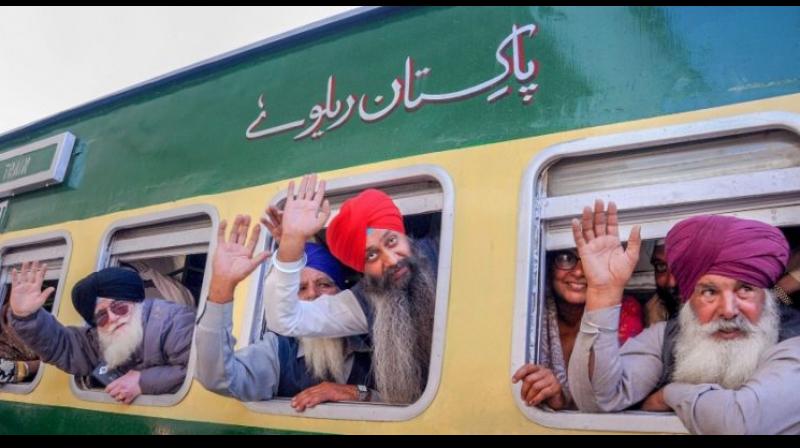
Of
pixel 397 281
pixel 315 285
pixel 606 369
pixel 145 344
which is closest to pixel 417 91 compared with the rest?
pixel 397 281

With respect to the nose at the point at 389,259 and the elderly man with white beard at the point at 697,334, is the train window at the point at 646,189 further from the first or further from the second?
the nose at the point at 389,259

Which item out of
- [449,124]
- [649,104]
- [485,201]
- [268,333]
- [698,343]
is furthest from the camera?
[268,333]

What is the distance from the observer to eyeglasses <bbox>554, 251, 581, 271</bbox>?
1874mm

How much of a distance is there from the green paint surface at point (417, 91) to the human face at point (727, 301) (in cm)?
50

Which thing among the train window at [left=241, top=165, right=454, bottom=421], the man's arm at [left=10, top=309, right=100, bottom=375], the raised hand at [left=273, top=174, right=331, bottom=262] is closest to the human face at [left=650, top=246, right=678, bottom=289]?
the train window at [left=241, top=165, right=454, bottom=421]

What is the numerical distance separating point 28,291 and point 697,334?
2.92 metres

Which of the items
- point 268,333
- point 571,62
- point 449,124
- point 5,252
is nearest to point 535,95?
point 571,62

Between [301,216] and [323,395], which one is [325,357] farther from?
[301,216]

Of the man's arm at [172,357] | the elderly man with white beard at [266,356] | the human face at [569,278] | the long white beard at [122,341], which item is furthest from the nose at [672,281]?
the long white beard at [122,341]

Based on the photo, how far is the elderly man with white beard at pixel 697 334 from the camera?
1.53 metres

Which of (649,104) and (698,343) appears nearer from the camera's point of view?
(698,343)

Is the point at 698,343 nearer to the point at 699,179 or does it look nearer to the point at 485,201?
the point at 699,179

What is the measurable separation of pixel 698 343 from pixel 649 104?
690mm

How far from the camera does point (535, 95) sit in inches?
80.0
